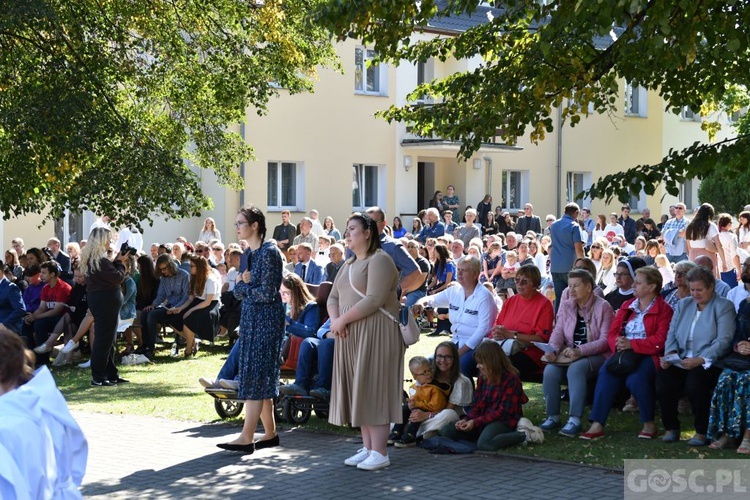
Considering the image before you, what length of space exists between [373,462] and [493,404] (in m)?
1.36

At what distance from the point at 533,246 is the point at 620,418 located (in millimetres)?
10405

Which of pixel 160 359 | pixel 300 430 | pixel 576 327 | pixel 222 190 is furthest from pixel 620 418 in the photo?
pixel 222 190

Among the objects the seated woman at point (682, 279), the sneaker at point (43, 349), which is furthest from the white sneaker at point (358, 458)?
the sneaker at point (43, 349)

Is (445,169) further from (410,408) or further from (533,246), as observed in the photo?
(410,408)

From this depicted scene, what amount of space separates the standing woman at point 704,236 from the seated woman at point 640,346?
21.3ft

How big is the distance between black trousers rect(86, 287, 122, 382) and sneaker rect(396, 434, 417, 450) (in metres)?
5.46

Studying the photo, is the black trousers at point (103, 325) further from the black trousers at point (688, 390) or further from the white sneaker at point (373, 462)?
the black trousers at point (688, 390)

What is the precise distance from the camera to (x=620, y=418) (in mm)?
11352

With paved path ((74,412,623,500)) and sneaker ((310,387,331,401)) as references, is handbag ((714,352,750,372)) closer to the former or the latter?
paved path ((74,412,623,500))

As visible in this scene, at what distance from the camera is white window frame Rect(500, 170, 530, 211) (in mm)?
39906

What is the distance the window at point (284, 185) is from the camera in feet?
111

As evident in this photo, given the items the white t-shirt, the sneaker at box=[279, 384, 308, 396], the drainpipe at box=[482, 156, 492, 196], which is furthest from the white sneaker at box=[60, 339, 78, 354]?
the drainpipe at box=[482, 156, 492, 196]

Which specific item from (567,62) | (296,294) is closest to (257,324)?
(296,294)

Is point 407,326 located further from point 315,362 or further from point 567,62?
point 567,62
